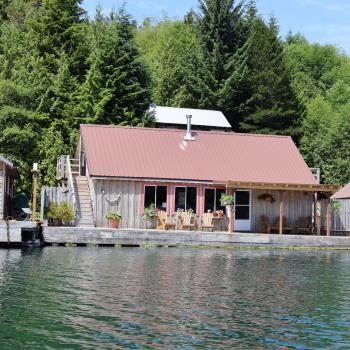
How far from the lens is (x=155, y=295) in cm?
1716

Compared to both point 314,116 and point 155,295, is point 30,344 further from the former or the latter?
point 314,116

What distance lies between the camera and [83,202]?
34406 mm

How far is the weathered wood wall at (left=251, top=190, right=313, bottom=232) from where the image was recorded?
35.7 metres

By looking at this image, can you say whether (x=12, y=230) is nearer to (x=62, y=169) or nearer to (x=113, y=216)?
(x=113, y=216)

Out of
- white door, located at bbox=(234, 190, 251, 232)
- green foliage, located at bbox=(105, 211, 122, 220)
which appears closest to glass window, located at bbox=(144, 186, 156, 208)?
green foliage, located at bbox=(105, 211, 122, 220)

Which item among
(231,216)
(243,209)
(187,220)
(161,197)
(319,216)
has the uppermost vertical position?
(161,197)

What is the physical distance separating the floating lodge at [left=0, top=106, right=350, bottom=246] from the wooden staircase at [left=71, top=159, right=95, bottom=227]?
0.05 meters

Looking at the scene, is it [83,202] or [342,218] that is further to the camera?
[342,218]

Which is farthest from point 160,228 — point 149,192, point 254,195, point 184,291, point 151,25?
point 151,25

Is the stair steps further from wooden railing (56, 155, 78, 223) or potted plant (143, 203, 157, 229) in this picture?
potted plant (143, 203, 157, 229)

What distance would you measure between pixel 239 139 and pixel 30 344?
29.2m

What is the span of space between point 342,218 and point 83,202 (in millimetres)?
14474

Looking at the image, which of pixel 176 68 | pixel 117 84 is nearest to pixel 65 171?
pixel 117 84

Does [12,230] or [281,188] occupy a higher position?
[281,188]
